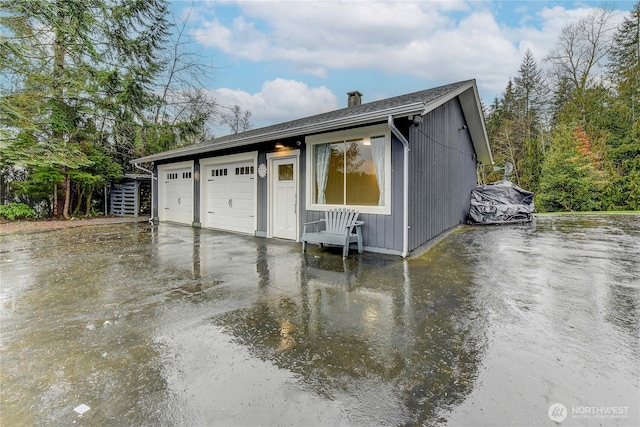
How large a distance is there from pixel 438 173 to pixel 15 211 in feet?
49.8

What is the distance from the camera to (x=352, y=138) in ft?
20.4

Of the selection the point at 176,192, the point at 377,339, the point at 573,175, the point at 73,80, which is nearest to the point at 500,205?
the point at 573,175

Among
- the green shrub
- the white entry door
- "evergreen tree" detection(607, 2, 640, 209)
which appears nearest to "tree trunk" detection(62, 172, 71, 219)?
the green shrub

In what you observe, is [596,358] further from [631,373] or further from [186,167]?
[186,167]

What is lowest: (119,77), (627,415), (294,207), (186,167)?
(627,415)

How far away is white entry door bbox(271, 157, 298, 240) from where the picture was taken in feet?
24.4

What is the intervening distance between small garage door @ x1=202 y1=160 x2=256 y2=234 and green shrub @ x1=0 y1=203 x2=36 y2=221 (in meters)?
7.75

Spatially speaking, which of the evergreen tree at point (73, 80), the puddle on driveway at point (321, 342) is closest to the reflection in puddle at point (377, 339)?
the puddle on driveway at point (321, 342)

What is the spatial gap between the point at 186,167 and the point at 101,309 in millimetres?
8423

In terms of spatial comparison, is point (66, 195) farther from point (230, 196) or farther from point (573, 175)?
point (573, 175)

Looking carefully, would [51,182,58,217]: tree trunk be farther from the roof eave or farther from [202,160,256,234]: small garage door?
the roof eave

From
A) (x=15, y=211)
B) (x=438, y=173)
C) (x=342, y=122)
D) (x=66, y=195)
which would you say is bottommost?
(x=15, y=211)

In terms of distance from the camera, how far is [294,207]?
7.44 m

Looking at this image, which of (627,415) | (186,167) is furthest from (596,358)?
(186,167)
